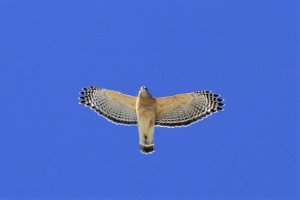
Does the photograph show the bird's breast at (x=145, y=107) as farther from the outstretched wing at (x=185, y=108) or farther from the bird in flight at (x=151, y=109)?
the outstretched wing at (x=185, y=108)

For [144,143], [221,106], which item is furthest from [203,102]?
[144,143]

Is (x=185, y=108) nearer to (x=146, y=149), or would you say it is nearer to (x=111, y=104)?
(x=146, y=149)

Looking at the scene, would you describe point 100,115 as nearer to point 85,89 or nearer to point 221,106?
point 85,89

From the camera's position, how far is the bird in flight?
1611 centimetres

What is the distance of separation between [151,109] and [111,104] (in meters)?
0.92

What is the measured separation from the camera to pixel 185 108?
53.6 feet

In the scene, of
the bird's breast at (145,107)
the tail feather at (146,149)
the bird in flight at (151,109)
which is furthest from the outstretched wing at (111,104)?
the tail feather at (146,149)

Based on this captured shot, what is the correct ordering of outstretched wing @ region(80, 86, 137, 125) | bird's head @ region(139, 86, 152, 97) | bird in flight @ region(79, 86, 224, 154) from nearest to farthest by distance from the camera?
1. bird's head @ region(139, 86, 152, 97)
2. bird in flight @ region(79, 86, 224, 154)
3. outstretched wing @ region(80, 86, 137, 125)

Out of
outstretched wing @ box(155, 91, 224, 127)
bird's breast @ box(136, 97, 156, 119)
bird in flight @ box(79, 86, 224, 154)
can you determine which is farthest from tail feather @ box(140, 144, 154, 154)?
bird's breast @ box(136, 97, 156, 119)

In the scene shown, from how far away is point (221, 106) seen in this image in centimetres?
1617

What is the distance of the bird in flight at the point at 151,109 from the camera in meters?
16.1

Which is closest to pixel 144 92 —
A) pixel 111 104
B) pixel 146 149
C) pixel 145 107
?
pixel 145 107

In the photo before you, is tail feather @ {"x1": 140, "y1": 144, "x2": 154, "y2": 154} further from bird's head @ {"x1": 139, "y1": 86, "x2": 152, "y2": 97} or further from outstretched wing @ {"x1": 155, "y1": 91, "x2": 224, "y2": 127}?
bird's head @ {"x1": 139, "y1": 86, "x2": 152, "y2": 97}

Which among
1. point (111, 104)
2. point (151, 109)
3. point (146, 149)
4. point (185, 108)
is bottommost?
point (146, 149)
